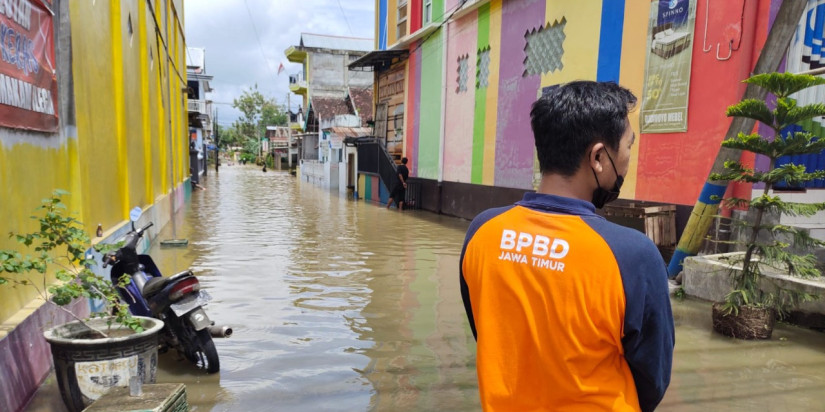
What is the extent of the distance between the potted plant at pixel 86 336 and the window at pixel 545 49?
9.04 m

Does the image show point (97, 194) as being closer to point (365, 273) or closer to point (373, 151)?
point (365, 273)

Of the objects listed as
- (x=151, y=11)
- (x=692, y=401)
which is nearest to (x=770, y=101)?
(x=692, y=401)

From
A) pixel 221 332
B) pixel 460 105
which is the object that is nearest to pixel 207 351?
pixel 221 332

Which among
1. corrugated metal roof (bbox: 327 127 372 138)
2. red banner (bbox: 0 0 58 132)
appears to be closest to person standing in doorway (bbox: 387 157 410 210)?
corrugated metal roof (bbox: 327 127 372 138)

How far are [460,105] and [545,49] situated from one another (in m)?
3.85

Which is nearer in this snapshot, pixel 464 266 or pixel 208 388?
pixel 464 266

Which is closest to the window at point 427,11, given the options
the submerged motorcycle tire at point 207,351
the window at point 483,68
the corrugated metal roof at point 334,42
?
the window at point 483,68

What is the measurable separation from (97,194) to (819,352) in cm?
692

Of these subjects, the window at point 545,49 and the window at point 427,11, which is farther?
the window at point 427,11

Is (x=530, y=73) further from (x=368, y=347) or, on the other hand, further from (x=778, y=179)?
(x=368, y=347)

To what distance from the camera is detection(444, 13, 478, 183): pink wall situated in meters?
13.8

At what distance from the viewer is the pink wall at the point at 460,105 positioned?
13.8 m

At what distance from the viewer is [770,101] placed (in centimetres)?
637

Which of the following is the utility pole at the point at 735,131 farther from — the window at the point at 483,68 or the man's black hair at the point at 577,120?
the window at the point at 483,68
